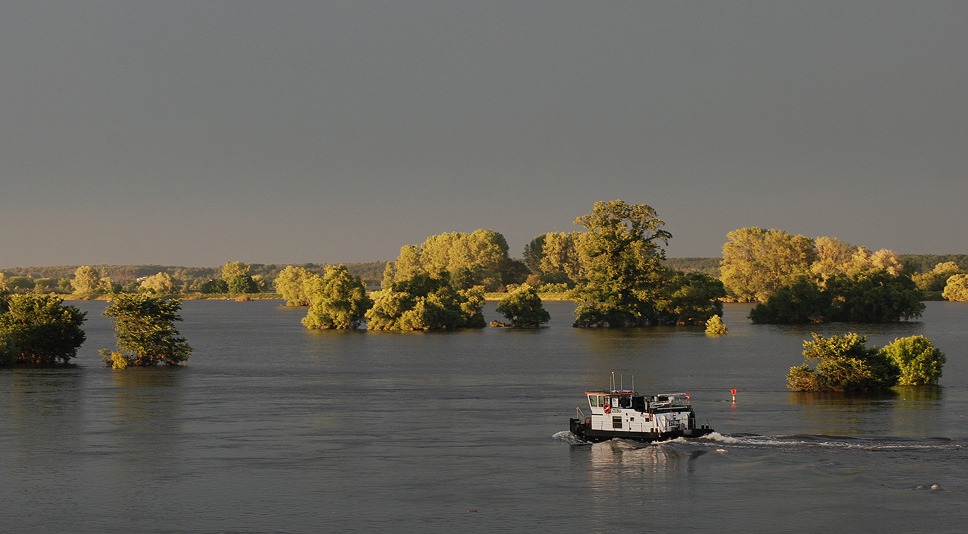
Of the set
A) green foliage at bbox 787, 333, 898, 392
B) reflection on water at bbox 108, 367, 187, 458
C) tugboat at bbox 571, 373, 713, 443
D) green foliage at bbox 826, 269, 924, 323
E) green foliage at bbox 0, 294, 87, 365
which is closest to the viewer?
tugboat at bbox 571, 373, 713, 443

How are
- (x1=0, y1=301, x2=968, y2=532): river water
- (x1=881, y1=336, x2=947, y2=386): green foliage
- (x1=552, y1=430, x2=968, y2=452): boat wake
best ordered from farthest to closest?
(x1=881, y1=336, x2=947, y2=386): green foliage
(x1=552, y1=430, x2=968, y2=452): boat wake
(x1=0, y1=301, x2=968, y2=532): river water

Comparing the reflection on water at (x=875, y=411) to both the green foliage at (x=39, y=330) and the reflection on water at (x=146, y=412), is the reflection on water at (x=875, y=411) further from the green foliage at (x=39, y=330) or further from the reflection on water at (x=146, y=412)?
the green foliage at (x=39, y=330)

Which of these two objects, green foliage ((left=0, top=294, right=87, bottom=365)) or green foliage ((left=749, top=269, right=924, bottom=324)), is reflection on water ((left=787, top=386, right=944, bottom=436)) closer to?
green foliage ((left=0, top=294, right=87, bottom=365))

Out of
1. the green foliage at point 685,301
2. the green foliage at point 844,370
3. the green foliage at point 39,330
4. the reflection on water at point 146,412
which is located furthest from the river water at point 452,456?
the green foliage at point 685,301

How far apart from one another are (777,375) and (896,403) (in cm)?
1924

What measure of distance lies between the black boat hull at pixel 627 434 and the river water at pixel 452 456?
622 mm

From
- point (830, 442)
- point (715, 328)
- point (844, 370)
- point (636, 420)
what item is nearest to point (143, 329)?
point (636, 420)

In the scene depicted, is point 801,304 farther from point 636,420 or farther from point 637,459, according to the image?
point 637,459

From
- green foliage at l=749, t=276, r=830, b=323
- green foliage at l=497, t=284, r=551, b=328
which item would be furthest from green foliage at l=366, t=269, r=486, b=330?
green foliage at l=749, t=276, r=830, b=323

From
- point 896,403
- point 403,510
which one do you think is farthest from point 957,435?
point 403,510

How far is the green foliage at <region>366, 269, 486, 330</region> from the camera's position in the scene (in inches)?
5955

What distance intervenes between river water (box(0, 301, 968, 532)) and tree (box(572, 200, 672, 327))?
216ft

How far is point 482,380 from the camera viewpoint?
82188mm

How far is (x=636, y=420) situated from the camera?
5097 cm
